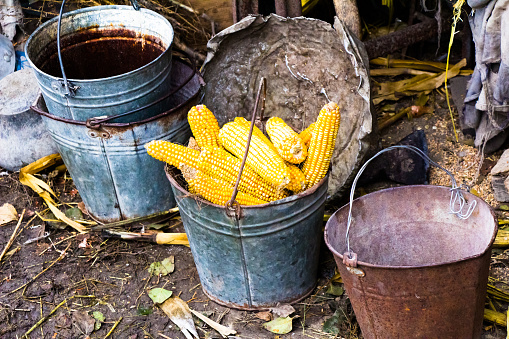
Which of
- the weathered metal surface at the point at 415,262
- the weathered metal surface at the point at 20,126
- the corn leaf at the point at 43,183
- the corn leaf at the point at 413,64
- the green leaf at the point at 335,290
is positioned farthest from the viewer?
the corn leaf at the point at 413,64

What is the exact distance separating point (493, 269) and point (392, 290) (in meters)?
1.26

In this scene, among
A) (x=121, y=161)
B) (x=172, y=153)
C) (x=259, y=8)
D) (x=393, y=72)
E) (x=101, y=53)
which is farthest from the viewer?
(x=393, y=72)

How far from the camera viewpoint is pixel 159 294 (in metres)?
3.42

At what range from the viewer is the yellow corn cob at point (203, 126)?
3.11 m

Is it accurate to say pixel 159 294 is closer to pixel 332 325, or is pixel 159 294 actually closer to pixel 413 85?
pixel 332 325

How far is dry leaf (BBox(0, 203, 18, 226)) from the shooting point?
4223mm

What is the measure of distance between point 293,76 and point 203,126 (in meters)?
1.10

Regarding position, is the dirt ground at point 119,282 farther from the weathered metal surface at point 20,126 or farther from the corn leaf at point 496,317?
the weathered metal surface at point 20,126

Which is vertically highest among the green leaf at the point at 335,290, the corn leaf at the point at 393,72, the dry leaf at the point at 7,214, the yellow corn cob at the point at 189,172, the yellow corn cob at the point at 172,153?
the yellow corn cob at the point at 172,153

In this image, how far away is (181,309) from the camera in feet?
10.9

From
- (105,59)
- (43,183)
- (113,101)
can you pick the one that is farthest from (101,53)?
(43,183)

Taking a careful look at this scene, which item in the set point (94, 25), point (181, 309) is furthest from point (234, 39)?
point (181, 309)

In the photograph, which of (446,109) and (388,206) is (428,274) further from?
(446,109)

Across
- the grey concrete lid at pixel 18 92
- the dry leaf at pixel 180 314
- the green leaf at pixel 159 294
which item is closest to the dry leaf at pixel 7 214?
the grey concrete lid at pixel 18 92
